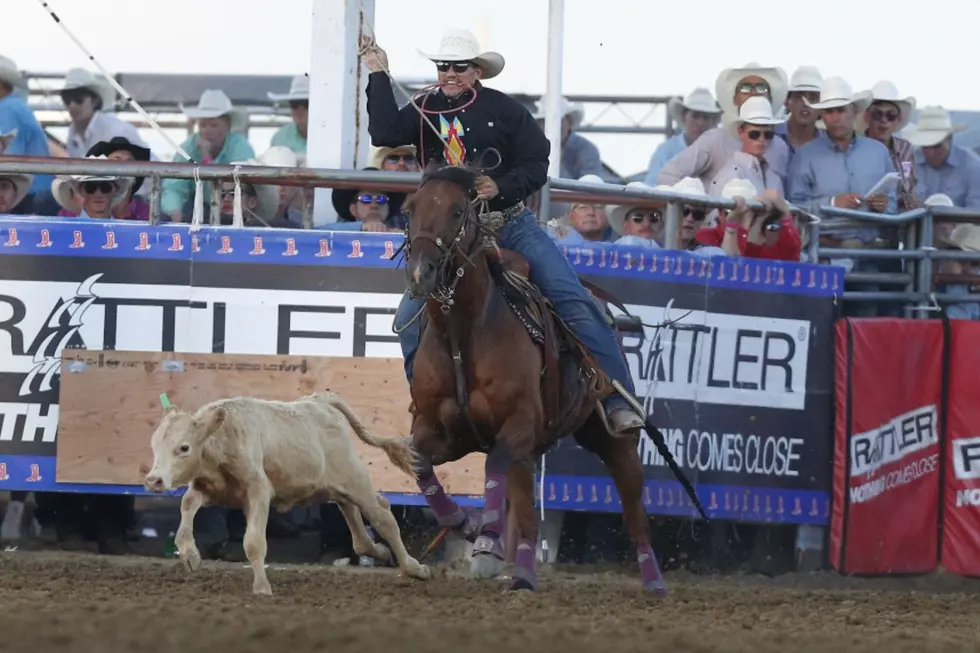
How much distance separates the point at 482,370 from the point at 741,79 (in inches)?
223

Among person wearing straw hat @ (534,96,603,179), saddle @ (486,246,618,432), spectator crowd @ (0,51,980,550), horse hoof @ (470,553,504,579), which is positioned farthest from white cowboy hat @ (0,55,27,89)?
horse hoof @ (470,553,504,579)

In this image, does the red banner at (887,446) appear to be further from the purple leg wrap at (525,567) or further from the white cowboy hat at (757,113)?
the purple leg wrap at (525,567)

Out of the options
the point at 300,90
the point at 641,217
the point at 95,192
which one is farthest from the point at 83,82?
the point at 641,217

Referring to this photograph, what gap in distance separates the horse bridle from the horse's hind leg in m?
A: 1.39

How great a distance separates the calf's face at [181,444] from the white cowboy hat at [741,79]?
598 cm

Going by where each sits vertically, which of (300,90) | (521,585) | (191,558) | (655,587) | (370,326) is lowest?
(655,587)

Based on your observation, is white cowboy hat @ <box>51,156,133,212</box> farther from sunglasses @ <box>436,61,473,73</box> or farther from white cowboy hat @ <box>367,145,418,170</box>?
sunglasses @ <box>436,61,473,73</box>

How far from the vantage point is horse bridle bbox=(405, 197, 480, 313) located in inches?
310

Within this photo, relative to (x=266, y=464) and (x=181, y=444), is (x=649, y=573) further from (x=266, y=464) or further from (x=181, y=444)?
(x=181, y=444)

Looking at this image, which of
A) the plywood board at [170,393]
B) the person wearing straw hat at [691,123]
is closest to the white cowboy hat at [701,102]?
the person wearing straw hat at [691,123]

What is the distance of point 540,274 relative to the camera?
892 centimetres

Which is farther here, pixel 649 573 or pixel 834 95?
pixel 834 95

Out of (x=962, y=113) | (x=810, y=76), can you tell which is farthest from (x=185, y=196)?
(x=962, y=113)

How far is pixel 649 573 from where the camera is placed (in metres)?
9.15
